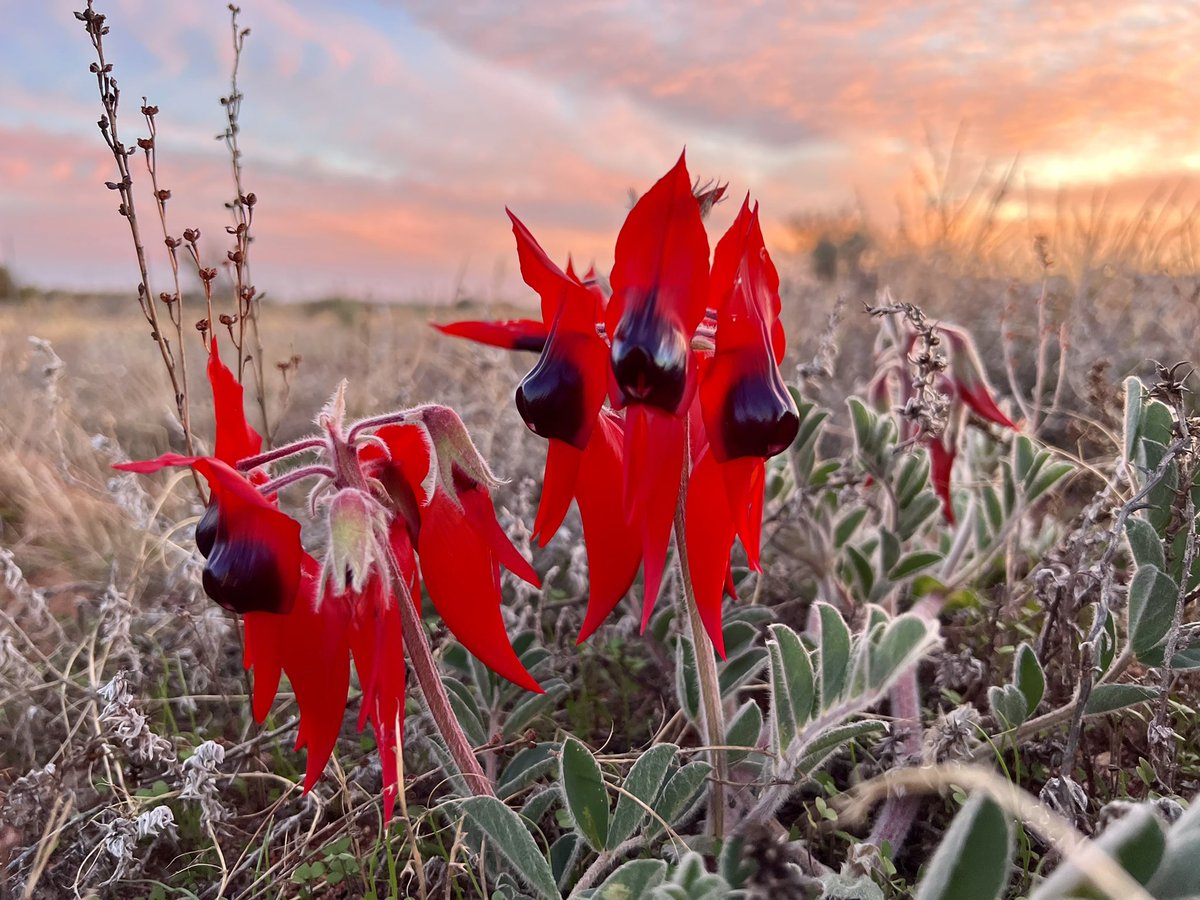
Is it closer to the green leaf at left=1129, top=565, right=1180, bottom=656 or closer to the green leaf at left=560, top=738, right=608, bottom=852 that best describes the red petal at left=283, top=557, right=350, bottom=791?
the green leaf at left=560, top=738, right=608, bottom=852

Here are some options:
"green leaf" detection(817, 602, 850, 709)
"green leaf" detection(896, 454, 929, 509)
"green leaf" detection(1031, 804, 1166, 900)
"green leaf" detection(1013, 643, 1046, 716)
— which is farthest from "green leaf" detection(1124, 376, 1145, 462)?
"green leaf" detection(1031, 804, 1166, 900)

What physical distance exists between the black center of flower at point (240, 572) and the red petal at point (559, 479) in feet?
0.85

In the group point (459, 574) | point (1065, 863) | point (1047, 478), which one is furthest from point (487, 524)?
point (1047, 478)

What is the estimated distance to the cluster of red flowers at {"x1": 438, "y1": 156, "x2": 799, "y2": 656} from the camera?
0.90 metres

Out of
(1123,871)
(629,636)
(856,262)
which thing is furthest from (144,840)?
(856,262)

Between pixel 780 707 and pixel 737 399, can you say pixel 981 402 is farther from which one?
pixel 737 399

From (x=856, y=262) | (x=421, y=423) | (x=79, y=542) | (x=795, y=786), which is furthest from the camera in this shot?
(x=856, y=262)

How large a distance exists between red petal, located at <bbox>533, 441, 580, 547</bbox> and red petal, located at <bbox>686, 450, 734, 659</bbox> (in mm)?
84

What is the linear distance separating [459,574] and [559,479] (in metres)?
0.15

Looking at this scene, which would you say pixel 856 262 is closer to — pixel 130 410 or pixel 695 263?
pixel 130 410

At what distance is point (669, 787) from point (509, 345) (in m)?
0.54

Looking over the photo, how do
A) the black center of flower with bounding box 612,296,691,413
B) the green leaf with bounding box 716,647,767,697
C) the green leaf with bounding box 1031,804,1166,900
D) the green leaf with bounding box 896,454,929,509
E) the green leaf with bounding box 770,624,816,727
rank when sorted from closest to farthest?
the green leaf with bounding box 1031,804,1166,900 < the black center of flower with bounding box 612,296,691,413 < the green leaf with bounding box 770,624,816,727 < the green leaf with bounding box 716,647,767,697 < the green leaf with bounding box 896,454,929,509

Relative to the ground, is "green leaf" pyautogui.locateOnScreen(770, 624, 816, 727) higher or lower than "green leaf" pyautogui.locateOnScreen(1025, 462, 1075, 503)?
lower

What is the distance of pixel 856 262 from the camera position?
889 cm
